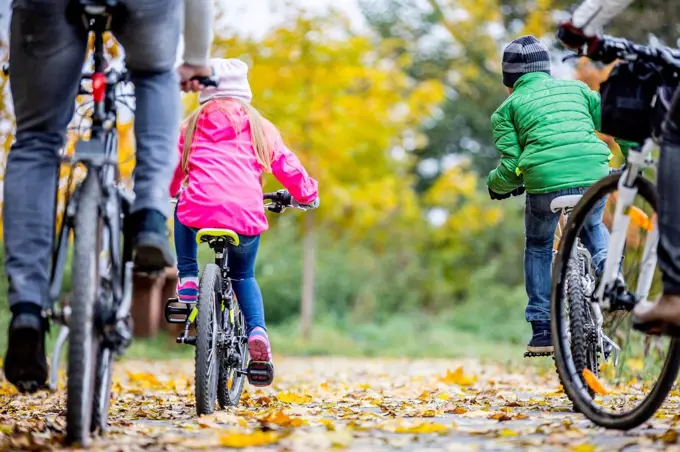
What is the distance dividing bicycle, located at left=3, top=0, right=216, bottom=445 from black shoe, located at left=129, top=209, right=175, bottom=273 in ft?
0.24

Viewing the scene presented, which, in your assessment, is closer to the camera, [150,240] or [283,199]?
[150,240]

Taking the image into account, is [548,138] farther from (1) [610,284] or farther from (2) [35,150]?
(2) [35,150]

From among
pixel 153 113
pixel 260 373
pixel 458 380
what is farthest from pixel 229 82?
pixel 458 380

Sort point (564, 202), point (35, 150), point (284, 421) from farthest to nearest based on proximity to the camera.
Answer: point (564, 202) < point (284, 421) < point (35, 150)

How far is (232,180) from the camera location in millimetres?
4855

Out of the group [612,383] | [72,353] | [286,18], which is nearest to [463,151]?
[286,18]

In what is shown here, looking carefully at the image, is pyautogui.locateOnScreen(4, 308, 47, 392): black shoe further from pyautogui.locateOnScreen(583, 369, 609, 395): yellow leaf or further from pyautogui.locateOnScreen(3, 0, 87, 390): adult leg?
pyautogui.locateOnScreen(583, 369, 609, 395): yellow leaf

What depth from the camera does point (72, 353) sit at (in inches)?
124

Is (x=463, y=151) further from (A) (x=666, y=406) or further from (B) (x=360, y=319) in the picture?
(A) (x=666, y=406)

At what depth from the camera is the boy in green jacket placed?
16.3 feet

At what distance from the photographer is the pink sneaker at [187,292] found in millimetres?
4945

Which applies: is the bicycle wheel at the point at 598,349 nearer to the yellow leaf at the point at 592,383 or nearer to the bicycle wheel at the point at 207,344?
the yellow leaf at the point at 592,383

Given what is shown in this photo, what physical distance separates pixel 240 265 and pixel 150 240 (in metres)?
1.70

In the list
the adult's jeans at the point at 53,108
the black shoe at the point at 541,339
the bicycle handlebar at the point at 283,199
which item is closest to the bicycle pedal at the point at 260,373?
the bicycle handlebar at the point at 283,199
